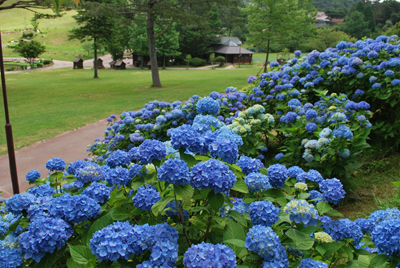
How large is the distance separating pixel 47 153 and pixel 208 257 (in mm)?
7263

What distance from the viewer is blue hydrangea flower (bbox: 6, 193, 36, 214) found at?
144cm

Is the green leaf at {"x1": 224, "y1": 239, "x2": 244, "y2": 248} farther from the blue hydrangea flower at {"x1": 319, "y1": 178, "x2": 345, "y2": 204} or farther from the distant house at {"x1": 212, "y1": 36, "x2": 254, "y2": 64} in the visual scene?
the distant house at {"x1": 212, "y1": 36, "x2": 254, "y2": 64}

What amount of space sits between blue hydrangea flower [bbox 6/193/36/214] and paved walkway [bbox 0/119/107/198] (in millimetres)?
4340

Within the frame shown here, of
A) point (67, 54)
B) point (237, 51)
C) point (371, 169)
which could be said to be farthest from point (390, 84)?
point (67, 54)

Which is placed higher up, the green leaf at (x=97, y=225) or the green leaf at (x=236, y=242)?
the green leaf at (x=236, y=242)

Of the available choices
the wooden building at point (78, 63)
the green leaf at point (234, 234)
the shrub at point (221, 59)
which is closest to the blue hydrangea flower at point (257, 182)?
the green leaf at point (234, 234)

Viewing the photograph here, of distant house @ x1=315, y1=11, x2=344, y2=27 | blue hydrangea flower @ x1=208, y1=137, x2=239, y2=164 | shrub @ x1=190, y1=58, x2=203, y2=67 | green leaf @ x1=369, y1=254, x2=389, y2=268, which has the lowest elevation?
green leaf @ x1=369, y1=254, x2=389, y2=268

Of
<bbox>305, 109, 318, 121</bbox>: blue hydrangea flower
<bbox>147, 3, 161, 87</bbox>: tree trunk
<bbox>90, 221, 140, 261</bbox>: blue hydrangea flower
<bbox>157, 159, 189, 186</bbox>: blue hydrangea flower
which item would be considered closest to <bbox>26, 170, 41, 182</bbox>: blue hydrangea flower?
<bbox>90, 221, 140, 261</bbox>: blue hydrangea flower

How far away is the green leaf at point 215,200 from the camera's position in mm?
1328

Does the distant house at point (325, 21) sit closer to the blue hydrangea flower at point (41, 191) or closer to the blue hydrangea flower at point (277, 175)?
the blue hydrangea flower at point (277, 175)

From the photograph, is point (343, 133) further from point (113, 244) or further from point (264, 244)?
point (113, 244)

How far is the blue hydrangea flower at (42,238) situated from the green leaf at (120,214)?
231 millimetres

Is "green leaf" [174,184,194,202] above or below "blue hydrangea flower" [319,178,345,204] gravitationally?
above

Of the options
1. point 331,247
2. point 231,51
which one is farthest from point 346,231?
point 231,51
